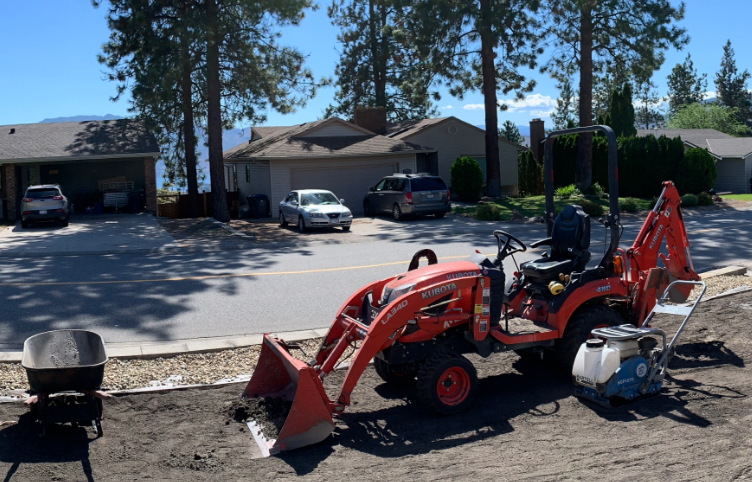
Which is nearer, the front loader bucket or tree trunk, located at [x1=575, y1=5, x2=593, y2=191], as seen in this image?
the front loader bucket

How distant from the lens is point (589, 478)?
5082 millimetres

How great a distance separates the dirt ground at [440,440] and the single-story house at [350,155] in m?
24.9

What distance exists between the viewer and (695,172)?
34.8 meters

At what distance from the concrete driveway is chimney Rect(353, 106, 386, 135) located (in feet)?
50.6

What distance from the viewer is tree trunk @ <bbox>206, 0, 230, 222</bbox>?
26.5 metres

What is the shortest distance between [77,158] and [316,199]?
35.4ft

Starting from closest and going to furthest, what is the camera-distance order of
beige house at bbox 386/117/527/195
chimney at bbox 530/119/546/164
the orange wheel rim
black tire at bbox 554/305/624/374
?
the orange wheel rim, black tire at bbox 554/305/624/374, beige house at bbox 386/117/527/195, chimney at bbox 530/119/546/164

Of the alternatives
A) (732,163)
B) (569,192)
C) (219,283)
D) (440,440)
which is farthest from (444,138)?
(440,440)

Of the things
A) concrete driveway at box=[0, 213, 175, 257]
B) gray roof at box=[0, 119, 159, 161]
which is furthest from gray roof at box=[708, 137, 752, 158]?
Answer: concrete driveway at box=[0, 213, 175, 257]

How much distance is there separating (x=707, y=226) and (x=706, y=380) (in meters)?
16.5

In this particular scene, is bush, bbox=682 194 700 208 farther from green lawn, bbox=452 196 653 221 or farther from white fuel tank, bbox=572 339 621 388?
white fuel tank, bbox=572 339 621 388

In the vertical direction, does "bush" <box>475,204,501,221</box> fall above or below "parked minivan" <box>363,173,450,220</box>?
below

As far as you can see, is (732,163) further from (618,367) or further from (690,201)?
(618,367)

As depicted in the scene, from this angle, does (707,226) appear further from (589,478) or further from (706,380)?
(589,478)
